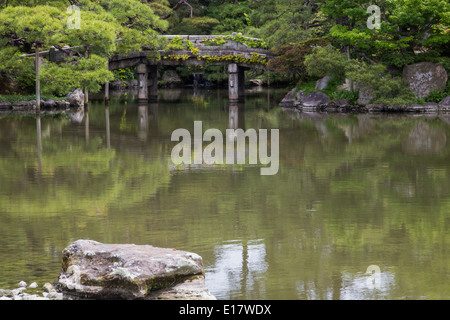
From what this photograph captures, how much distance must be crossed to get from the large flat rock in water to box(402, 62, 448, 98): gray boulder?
21.9m

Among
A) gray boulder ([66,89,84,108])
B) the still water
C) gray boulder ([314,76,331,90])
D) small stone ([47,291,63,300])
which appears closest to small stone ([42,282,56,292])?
small stone ([47,291,63,300])

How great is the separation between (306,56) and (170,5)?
20.7m

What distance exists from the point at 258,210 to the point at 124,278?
4042 millimetres

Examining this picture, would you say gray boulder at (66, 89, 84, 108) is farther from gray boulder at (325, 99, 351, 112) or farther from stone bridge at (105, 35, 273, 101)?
gray boulder at (325, 99, 351, 112)

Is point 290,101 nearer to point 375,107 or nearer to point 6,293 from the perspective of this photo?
point 375,107

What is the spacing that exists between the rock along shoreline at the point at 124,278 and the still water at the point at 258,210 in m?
0.36

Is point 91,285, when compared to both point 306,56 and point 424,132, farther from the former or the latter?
point 306,56

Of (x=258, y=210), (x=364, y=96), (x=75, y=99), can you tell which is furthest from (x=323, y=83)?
(x=258, y=210)

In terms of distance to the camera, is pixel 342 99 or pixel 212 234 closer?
pixel 212 234

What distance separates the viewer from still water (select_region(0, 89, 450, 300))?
7.25m

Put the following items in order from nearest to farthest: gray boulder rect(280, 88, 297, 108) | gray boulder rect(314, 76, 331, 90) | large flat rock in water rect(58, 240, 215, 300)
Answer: large flat rock in water rect(58, 240, 215, 300) → gray boulder rect(314, 76, 331, 90) → gray boulder rect(280, 88, 297, 108)

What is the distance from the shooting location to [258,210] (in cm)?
1007

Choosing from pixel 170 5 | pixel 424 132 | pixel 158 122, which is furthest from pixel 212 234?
pixel 170 5

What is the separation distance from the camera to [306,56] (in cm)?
2811
